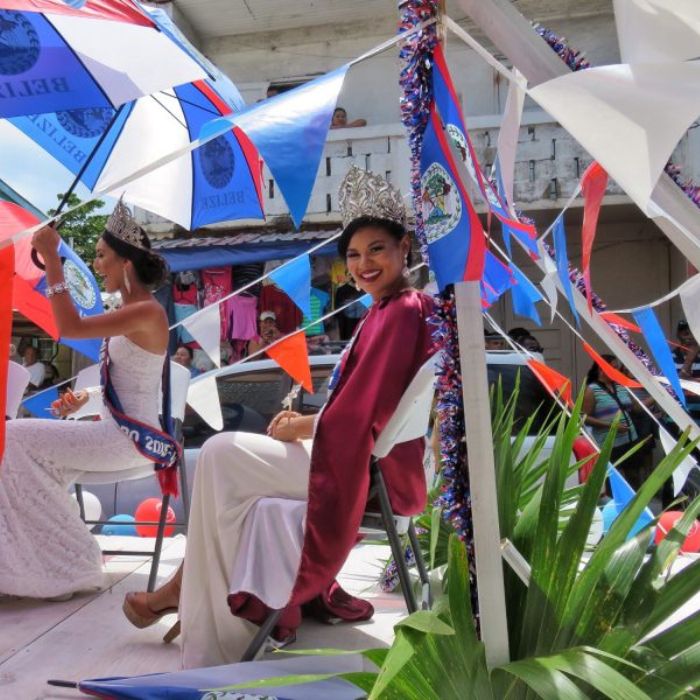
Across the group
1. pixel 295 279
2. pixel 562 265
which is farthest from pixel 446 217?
pixel 295 279

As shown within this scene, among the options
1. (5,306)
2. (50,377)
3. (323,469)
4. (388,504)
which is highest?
(5,306)

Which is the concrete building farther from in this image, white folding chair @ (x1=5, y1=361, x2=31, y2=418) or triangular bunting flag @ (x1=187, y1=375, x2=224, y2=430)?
white folding chair @ (x1=5, y1=361, x2=31, y2=418)

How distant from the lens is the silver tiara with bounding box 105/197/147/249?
133 inches

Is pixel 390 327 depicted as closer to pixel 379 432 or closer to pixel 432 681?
pixel 379 432

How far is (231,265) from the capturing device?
383 inches

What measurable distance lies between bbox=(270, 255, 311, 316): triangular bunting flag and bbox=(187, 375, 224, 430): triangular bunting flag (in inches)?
24.6

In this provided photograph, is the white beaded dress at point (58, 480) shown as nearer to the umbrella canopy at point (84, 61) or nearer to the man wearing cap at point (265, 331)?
the umbrella canopy at point (84, 61)

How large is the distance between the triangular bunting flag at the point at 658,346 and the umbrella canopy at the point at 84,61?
2.03 meters

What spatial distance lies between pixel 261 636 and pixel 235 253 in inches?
297

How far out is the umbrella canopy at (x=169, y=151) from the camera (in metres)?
4.11

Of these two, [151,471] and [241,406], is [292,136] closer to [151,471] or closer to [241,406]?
[151,471]

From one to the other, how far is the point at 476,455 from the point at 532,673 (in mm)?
445

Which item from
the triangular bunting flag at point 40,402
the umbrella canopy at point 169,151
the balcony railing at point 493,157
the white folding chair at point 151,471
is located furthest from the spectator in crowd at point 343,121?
the white folding chair at point 151,471

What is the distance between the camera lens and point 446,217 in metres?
1.78
